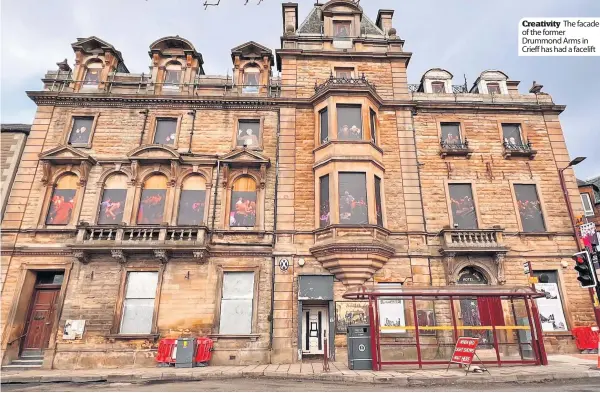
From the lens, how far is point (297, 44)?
66.6ft

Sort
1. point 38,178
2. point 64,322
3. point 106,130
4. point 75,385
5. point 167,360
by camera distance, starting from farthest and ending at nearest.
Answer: point 106,130 → point 38,178 → point 64,322 → point 167,360 → point 75,385

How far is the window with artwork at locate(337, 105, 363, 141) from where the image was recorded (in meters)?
17.2

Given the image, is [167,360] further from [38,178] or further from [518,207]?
[518,207]

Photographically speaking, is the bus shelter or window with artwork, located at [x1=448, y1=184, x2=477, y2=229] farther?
window with artwork, located at [x1=448, y1=184, x2=477, y2=229]

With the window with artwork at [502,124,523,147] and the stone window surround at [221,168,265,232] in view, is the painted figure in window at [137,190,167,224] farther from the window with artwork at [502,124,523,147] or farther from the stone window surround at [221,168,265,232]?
the window with artwork at [502,124,523,147]

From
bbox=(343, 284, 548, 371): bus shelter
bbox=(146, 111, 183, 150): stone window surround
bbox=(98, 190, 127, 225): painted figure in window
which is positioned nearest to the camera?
bbox=(343, 284, 548, 371): bus shelter

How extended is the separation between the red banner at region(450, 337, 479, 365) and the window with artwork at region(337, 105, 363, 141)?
1019cm

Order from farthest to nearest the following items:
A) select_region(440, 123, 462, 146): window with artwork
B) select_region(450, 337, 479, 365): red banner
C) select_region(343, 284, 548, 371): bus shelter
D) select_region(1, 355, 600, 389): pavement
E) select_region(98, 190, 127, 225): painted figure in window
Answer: select_region(440, 123, 462, 146): window with artwork < select_region(98, 190, 127, 225): painted figure in window < select_region(343, 284, 548, 371): bus shelter < select_region(450, 337, 479, 365): red banner < select_region(1, 355, 600, 389): pavement

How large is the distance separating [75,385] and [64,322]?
4.72m

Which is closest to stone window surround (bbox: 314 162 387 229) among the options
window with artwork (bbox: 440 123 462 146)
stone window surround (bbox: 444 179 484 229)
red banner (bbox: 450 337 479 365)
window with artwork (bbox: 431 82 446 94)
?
stone window surround (bbox: 444 179 484 229)

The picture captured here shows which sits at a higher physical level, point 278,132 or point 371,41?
point 371,41

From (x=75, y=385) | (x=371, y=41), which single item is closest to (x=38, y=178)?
(x=75, y=385)

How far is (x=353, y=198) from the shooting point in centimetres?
1602

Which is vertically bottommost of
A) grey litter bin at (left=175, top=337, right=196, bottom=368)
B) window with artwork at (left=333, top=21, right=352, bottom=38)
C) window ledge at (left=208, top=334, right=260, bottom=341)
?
grey litter bin at (left=175, top=337, right=196, bottom=368)
